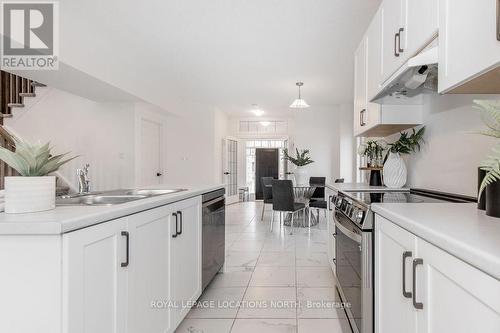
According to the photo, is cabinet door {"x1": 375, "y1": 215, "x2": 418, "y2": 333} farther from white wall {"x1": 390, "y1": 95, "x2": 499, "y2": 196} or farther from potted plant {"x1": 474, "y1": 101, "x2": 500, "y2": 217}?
white wall {"x1": 390, "y1": 95, "x2": 499, "y2": 196}

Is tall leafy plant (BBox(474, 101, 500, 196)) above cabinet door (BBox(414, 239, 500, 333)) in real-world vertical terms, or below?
above

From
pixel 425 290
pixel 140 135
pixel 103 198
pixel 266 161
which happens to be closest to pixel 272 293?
pixel 103 198

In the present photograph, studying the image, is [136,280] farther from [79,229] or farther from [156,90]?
[156,90]

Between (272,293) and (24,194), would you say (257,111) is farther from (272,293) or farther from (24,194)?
(24,194)

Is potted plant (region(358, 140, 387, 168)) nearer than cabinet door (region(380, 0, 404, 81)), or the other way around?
cabinet door (region(380, 0, 404, 81))

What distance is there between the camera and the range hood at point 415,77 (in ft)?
4.11

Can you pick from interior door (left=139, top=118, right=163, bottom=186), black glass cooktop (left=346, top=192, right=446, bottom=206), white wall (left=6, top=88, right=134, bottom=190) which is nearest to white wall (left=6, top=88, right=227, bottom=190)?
white wall (left=6, top=88, right=134, bottom=190)

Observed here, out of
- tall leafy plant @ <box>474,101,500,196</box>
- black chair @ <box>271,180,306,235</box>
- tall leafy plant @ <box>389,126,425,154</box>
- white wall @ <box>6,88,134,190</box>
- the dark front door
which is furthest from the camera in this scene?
the dark front door

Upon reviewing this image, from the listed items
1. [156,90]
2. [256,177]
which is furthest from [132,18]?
[256,177]

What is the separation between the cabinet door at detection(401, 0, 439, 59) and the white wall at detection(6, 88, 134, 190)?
4.35m

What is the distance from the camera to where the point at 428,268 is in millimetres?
846

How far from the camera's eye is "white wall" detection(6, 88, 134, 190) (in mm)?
4973

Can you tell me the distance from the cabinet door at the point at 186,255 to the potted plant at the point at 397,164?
153 cm

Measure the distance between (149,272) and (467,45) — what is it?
1.57 m
